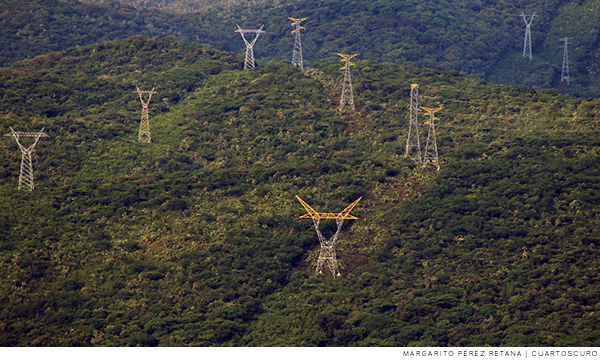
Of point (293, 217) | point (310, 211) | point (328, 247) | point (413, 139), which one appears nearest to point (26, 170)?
point (293, 217)

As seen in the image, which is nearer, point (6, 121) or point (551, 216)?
point (551, 216)

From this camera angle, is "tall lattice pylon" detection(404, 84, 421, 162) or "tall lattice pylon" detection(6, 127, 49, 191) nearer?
"tall lattice pylon" detection(6, 127, 49, 191)

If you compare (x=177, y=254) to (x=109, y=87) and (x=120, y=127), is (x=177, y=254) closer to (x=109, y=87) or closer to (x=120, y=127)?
(x=120, y=127)

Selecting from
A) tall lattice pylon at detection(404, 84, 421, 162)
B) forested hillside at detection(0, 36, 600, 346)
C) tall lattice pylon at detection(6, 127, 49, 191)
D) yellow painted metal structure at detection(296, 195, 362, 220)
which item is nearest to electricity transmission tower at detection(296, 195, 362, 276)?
yellow painted metal structure at detection(296, 195, 362, 220)

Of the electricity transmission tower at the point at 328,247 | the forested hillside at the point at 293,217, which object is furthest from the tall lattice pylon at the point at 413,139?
the electricity transmission tower at the point at 328,247

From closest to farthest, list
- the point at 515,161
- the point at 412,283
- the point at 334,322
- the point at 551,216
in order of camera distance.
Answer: the point at 334,322
the point at 412,283
the point at 551,216
the point at 515,161

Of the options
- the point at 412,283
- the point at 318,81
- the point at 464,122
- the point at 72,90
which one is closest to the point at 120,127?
the point at 72,90

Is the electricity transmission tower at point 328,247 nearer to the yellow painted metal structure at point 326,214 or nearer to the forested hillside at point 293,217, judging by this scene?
the yellow painted metal structure at point 326,214

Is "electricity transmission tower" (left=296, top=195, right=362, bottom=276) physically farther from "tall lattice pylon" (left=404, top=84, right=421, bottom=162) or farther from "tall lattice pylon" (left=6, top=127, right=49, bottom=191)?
"tall lattice pylon" (left=6, top=127, right=49, bottom=191)
